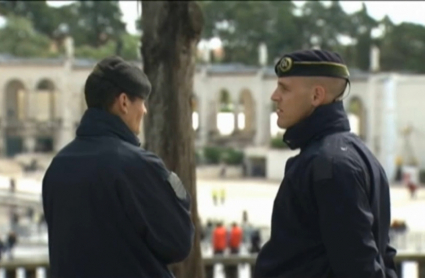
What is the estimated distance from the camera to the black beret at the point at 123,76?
3.30 m

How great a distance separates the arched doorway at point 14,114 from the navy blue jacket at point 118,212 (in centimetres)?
6483

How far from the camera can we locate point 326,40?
251ft

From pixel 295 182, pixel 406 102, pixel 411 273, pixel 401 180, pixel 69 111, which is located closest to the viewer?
pixel 295 182

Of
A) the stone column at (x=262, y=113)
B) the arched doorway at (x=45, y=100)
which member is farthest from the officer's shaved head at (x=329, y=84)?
the arched doorway at (x=45, y=100)

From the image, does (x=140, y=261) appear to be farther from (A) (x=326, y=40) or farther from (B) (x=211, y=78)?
(A) (x=326, y=40)

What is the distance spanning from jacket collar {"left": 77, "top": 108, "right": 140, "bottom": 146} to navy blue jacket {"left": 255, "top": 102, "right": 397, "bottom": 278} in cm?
51

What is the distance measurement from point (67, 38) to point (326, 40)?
64.1 ft

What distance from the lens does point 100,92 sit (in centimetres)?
332

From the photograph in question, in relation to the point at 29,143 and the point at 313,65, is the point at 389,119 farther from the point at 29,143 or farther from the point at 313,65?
the point at 313,65

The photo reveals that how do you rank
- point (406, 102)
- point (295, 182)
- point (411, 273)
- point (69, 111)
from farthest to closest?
point (69, 111)
point (406, 102)
point (411, 273)
point (295, 182)

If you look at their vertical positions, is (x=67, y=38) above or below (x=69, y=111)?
above

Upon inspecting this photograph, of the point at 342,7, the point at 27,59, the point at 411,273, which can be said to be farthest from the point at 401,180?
the point at 411,273

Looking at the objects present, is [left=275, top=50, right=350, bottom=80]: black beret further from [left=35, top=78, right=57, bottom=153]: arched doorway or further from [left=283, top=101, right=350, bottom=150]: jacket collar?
[left=35, top=78, right=57, bottom=153]: arched doorway

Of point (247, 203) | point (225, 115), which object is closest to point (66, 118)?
point (225, 115)
